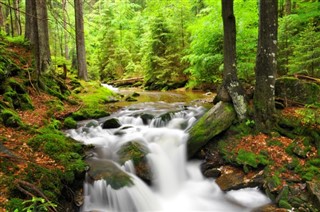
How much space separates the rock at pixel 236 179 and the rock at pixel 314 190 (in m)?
0.97

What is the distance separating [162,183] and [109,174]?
1438mm

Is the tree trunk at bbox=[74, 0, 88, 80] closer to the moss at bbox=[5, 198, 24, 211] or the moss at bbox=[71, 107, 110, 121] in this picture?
the moss at bbox=[71, 107, 110, 121]

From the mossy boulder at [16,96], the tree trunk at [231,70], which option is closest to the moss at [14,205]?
the mossy boulder at [16,96]

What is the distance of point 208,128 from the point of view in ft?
23.6

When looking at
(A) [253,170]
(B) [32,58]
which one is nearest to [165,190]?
(A) [253,170]

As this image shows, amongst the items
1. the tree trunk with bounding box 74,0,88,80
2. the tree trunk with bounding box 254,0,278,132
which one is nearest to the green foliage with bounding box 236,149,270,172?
the tree trunk with bounding box 254,0,278,132

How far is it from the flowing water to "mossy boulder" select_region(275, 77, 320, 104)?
2.79 m

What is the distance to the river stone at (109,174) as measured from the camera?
5840 mm

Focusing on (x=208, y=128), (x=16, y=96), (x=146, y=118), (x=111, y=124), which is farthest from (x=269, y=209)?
(x=16, y=96)

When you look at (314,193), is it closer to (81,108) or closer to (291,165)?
(291,165)

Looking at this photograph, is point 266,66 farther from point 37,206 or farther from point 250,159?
point 37,206

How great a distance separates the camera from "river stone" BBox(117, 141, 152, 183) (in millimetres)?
6566

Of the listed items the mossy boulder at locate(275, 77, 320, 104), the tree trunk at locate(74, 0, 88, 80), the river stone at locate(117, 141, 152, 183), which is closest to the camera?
the river stone at locate(117, 141, 152, 183)

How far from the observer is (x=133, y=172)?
6.57 metres
